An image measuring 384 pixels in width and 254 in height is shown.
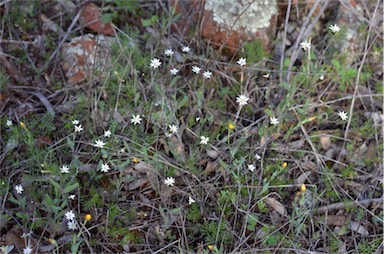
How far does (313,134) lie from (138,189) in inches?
42.1

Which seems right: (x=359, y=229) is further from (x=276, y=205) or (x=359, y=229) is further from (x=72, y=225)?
(x=72, y=225)

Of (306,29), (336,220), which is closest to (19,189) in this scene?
(336,220)

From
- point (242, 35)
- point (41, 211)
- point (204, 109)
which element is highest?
point (242, 35)

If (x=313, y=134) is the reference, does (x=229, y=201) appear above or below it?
below

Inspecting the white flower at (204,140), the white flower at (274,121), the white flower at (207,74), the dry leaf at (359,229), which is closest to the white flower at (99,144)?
the white flower at (204,140)

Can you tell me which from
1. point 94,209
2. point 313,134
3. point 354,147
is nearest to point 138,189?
point 94,209

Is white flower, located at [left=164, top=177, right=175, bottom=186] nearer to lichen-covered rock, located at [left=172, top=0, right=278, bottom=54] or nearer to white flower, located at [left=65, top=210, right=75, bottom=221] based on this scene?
white flower, located at [left=65, top=210, right=75, bottom=221]

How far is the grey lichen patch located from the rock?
2.35ft

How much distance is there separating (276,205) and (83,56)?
150 centimetres

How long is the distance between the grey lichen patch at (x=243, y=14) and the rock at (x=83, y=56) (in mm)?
715

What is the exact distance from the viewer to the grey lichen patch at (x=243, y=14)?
332 centimetres

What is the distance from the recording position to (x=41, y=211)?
267 cm

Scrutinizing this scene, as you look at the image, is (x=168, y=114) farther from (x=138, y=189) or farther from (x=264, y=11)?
(x=264, y=11)

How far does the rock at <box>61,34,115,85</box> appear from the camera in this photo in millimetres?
3186
